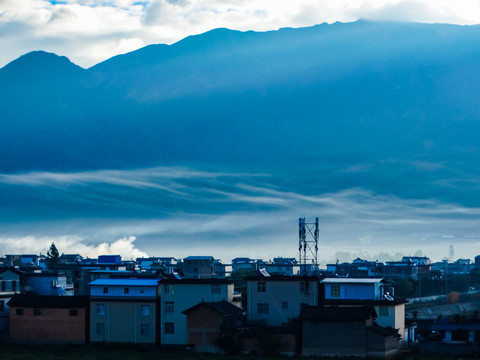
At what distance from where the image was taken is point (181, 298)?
55.3 meters

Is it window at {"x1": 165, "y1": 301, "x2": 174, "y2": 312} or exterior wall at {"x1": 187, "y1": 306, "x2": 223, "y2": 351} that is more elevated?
window at {"x1": 165, "y1": 301, "x2": 174, "y2": 312}

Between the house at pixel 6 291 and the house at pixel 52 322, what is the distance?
5.09 feet

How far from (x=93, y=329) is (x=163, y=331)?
4827mm

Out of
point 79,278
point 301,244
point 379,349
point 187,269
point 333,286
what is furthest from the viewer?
point 187,269

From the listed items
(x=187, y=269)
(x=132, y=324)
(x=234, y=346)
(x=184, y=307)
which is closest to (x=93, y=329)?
(x=132, y=324)

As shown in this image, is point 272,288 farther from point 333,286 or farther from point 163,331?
point 163,331

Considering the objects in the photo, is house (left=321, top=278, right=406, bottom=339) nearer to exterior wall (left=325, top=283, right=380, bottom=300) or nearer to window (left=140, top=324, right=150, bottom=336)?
exterior wall (left=325, top=283, right=380, bottom=300)

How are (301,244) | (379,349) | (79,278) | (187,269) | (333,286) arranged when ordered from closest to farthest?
1. (379,349)
2. (333,286)
3. (301,244)
4. (79,278)
5. (187,269)

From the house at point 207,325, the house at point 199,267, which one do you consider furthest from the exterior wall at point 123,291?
the house at point 199,267

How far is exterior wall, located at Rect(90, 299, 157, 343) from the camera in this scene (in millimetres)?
55469

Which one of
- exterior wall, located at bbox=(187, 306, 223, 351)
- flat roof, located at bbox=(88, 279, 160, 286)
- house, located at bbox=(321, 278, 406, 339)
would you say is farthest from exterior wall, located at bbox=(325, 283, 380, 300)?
flat roof, located at bbox=(88, 279, 160, 286)

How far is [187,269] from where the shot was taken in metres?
132

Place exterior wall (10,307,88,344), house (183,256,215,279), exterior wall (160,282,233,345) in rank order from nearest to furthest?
1. exterior wall (160,282,233,345)
2. exterior wall (10,307,88,344)
3. house (183,256,215,279)

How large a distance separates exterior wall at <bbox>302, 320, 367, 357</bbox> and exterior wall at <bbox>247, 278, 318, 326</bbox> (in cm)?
541
